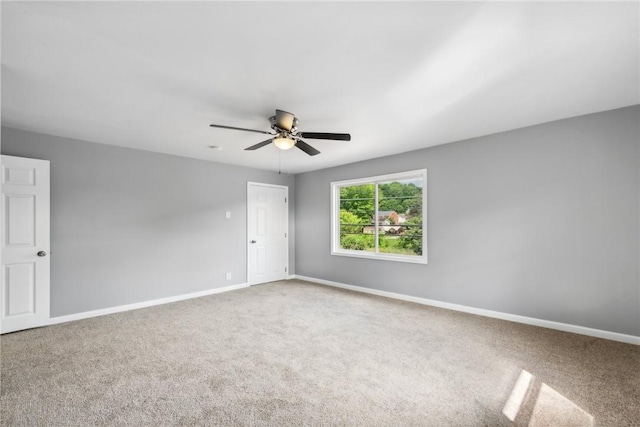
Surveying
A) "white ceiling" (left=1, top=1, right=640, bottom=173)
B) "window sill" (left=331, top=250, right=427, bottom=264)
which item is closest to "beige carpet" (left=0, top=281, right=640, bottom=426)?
"window sill" (left=331, top=250, right=427, bottom=264)

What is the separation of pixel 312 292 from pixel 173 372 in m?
2.91

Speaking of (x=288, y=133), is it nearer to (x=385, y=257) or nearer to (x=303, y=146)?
(x=303, y=146)

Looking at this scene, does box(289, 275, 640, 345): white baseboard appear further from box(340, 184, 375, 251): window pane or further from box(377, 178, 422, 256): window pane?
box(340, 184, 375, 251): window pane

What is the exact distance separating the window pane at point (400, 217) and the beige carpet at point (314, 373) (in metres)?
1.30

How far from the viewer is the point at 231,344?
2967mm

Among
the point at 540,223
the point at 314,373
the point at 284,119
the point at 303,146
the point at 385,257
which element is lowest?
the point at 314,373

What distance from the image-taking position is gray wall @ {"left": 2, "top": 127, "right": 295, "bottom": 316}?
3.67 meters

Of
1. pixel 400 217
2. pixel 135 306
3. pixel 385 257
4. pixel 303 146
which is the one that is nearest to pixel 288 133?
pixel 303 146

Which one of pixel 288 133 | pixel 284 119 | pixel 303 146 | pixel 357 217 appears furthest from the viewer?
pixel 357 217

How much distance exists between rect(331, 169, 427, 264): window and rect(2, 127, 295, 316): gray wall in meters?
1.98

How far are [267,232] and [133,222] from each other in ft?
7.96

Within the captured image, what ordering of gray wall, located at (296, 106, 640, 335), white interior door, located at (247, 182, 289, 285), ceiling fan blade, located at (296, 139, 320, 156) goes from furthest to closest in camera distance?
white interior door, located at (247, 182, 289, 285)
ceiling fan blade, located at (296, 139, 320, 156)
gray wall, located at (296, 106, 640, 335)

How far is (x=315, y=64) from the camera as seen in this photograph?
6.84ft

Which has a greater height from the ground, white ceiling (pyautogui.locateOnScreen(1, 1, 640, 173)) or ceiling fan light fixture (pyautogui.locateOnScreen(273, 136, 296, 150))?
white ceiling (pyautogui.locateOnScreen(1, 1, 640, 173))
